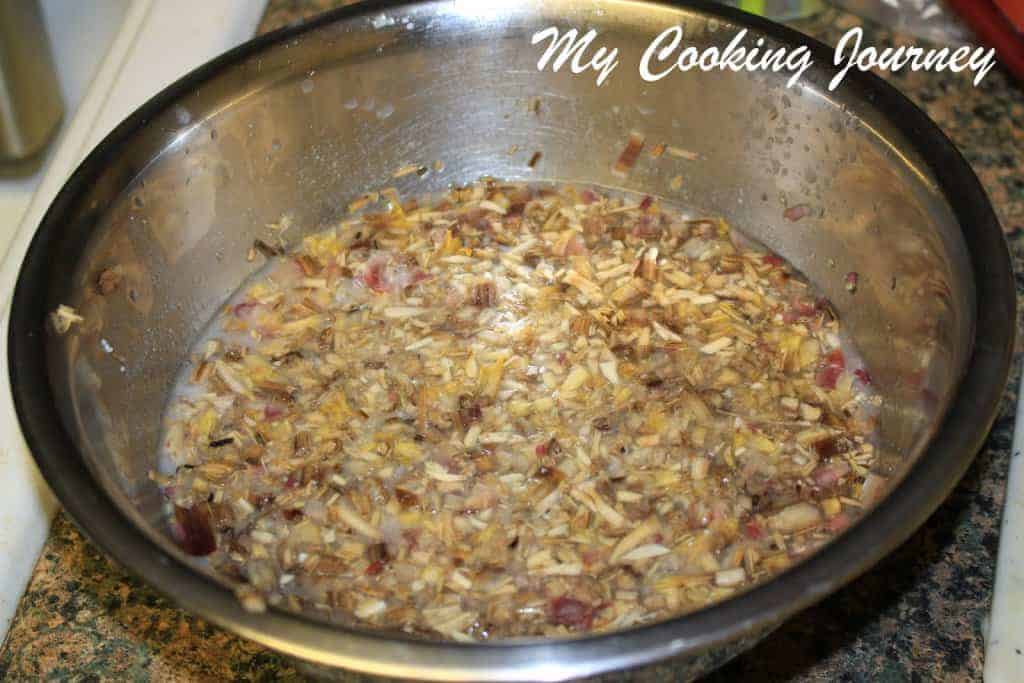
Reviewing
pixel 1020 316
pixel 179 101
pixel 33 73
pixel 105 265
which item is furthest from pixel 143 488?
pixel 1020 316

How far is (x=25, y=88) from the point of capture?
1.30m

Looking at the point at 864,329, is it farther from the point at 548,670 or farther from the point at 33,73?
the point at 33,73

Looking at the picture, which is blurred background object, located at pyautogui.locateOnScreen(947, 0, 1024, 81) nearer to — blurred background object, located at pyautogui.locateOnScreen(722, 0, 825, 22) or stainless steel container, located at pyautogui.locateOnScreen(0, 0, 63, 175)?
blurred background object, located at pyautogui.locateOnScreen(722, 0, 825, 22)

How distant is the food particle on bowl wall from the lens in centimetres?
91

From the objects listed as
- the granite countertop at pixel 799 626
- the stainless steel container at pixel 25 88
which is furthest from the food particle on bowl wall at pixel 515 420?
the stainless steel container at pixel 25 88

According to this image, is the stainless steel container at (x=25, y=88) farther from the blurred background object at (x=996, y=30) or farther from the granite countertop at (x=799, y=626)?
the blurred background object at (x=996, y=30)

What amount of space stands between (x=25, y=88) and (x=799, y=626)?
988mm

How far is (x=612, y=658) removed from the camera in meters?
0.63

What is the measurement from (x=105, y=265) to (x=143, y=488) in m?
0.18

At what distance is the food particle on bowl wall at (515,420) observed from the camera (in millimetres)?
908

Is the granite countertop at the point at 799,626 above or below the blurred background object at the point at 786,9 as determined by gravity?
below

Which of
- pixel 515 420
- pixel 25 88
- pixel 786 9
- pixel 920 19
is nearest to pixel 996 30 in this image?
pixel 920 19

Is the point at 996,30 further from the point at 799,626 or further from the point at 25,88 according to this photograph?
the point at 25,88

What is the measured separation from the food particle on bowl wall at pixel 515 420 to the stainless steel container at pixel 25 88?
375 millimetres
